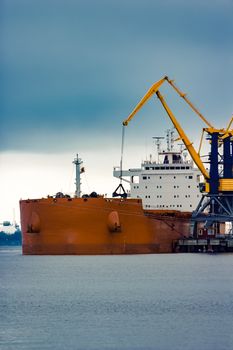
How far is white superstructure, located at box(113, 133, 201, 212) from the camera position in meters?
81.6

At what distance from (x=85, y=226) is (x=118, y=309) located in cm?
2896

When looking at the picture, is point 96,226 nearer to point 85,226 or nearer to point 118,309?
point 85,226

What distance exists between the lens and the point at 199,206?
77062 millimetres

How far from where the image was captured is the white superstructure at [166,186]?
8156cm

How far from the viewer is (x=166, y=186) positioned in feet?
268

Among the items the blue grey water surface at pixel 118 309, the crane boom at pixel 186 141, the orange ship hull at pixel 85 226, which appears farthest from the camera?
the crane boom at pixel 186 141

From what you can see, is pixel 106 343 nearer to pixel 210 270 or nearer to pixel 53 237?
pixel 210 270

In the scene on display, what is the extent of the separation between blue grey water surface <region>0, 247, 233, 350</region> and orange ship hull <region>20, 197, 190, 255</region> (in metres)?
7.15

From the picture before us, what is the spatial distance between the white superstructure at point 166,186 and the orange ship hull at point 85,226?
10.0 meters

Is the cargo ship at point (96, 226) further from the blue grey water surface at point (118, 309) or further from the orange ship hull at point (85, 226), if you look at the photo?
the blue grey water surface at point (118, 309)

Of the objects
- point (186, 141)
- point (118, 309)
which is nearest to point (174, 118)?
point (186, 141)

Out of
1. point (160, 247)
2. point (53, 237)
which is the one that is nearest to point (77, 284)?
point (53, 237)

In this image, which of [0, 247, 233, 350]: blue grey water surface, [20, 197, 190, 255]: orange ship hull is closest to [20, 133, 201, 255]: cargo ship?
[20, 197, 190, 255]: orange ship hull

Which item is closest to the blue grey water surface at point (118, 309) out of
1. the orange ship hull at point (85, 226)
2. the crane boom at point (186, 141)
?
the orange ship hull at point (85, 226)
